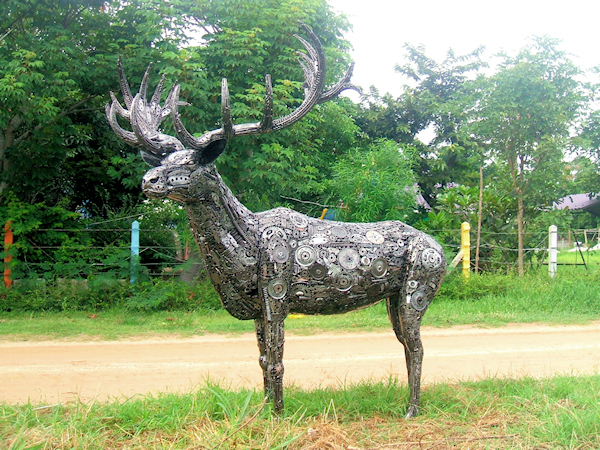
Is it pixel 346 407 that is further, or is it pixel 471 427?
pixel 346 407

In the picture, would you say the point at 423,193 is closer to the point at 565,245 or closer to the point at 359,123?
Result: the point at 359,123

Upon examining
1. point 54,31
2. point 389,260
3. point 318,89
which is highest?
point 54,31

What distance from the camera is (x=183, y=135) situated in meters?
3.35

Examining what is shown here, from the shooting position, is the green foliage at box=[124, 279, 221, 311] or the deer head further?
the green foliage at box=[124, 279, 221, 311]

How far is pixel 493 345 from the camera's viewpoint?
6695mm

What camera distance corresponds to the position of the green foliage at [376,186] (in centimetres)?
901

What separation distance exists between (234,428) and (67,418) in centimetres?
127

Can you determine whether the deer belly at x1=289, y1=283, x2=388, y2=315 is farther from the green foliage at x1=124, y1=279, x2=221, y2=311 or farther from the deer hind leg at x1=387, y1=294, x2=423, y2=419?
the green foliage at x1=124, y1=279, x2=221, y2=311

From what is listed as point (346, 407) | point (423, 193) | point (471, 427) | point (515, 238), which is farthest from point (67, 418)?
point (423, 193)

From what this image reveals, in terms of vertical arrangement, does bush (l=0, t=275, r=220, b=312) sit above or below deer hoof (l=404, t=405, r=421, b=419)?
above

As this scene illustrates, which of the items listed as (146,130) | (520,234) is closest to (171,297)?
(146,130)

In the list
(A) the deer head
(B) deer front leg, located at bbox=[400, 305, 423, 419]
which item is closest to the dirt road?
(B) deer front leg, located at bbox=[400, 305, 423, 419]

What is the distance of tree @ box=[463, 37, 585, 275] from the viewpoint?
9.82 meters

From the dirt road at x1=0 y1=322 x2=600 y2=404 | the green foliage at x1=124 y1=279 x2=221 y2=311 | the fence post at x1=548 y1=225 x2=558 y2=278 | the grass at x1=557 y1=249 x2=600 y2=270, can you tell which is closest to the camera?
the dirt road at x1=0 y1=322 x2=600 y2=404
